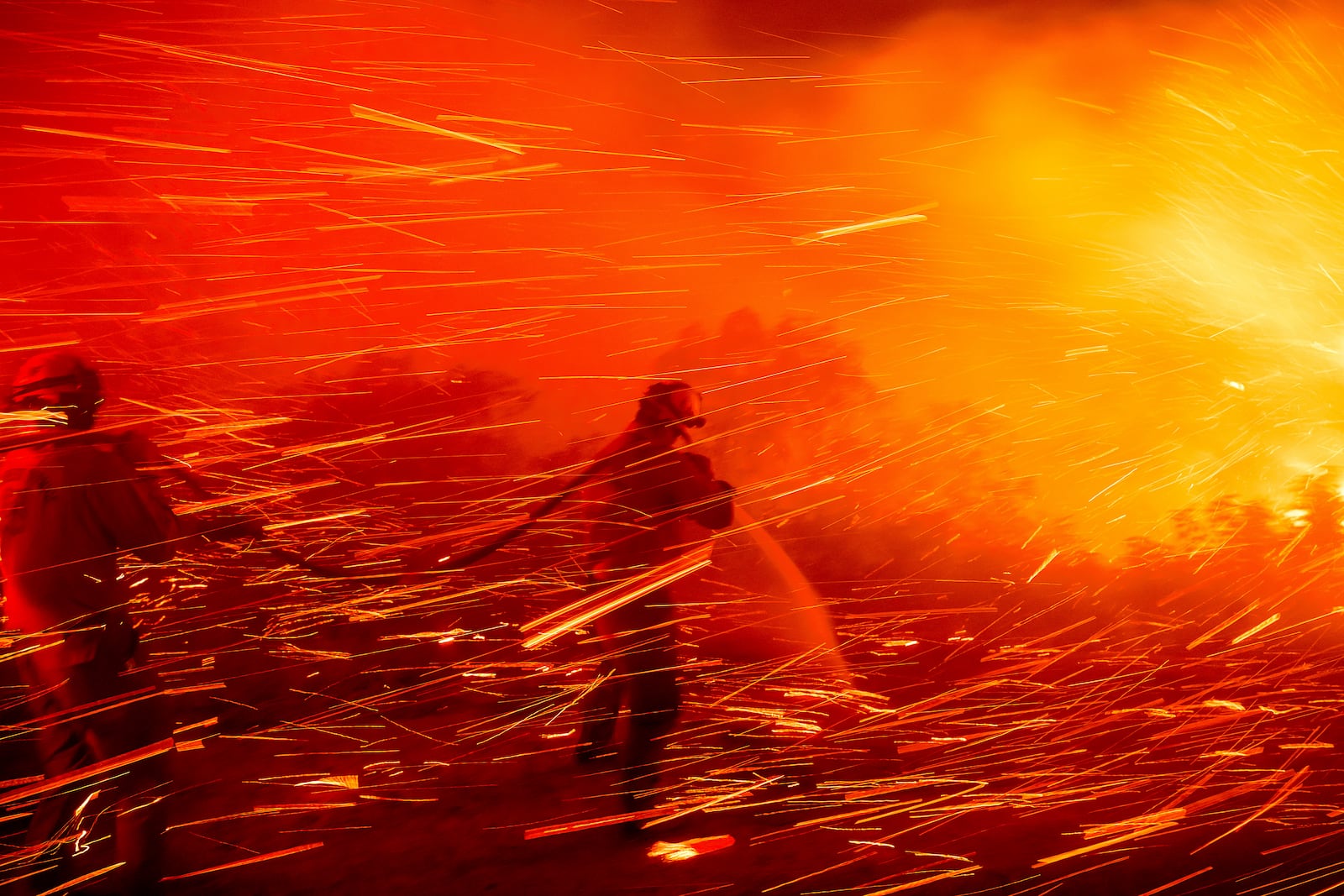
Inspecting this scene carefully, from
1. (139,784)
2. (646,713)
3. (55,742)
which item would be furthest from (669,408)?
(55,742)

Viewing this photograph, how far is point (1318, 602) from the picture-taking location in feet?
20.7

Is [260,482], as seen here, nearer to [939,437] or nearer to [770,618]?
[770,618]

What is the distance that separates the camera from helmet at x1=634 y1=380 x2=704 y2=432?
3.07 metres

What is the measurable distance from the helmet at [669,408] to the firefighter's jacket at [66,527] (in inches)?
60.1

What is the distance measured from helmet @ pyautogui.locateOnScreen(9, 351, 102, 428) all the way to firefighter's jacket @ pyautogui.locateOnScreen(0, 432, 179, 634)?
0.08 m

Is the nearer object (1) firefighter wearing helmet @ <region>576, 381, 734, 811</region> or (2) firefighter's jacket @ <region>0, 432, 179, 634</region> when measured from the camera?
(2) firefighter's jacket @ <region>0, 432, 179, 634</region>

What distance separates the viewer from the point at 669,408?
121 inches

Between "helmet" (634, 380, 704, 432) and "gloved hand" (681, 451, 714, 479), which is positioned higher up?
"helmet" (634, 380, 704, 432)

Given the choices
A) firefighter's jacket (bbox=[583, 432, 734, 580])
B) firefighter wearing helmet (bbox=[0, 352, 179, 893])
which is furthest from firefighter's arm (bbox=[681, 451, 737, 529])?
firefighter wearing helmet (bbox=[0, 352, 179, 893])

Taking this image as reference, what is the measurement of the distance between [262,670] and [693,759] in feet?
10.1

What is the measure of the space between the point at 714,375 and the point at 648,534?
4703 mm

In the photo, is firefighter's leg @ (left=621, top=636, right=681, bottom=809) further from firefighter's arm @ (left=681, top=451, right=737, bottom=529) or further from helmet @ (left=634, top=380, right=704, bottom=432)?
helmet @ (left=634, top=380, right=704, bottom=432)

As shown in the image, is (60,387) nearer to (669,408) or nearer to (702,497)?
(669,408)

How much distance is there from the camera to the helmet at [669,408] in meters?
3.07
